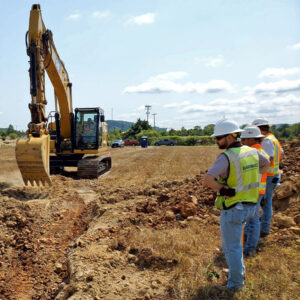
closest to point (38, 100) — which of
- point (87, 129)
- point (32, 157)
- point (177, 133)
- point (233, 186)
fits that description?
point (32, 157)

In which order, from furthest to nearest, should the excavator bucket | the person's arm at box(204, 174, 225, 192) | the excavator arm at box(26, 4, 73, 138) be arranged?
the excavator arm at box(26, 4, 73, 138) → the excavator bucket → the person's arm at box(204, 174, 225, 192)

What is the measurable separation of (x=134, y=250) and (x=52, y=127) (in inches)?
376

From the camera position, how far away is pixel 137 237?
5.07m

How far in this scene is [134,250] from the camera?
4.66 meters

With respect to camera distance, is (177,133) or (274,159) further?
(177,133)

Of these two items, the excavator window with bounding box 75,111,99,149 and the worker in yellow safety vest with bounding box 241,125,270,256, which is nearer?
the worker in yellow safety vest with bounding box 241,125,270,256

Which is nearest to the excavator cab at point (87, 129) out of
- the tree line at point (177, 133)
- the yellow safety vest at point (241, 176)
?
the yellow safety vest at point (241, 176)

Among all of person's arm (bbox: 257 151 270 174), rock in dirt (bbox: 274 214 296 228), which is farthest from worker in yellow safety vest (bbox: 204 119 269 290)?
rock in dirt (bbox: 274 214 296 228)

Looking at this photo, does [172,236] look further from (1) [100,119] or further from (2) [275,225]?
(1) [100,119]

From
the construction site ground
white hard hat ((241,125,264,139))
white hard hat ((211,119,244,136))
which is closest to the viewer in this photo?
white hard hat ((211,119,244,136))

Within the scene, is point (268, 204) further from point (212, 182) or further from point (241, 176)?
point (212, 182)

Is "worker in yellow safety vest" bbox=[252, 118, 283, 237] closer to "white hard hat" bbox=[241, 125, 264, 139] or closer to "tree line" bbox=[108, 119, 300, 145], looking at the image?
"white hard hat" bbox=[241, 125, 264, 139]

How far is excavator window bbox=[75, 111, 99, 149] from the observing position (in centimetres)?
1215

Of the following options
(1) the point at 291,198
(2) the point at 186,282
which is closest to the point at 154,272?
(2) the point at 186,282
